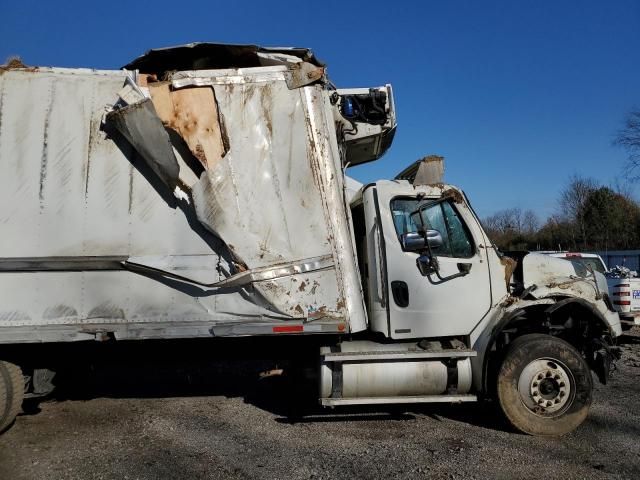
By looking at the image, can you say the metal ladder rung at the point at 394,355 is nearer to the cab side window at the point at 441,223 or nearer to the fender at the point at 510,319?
the fender at the point at 510,319

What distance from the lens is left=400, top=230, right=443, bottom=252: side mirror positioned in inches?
224

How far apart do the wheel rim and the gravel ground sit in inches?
12.3

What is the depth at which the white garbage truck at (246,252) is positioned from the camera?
16.8 ft

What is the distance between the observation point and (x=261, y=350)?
6.05m

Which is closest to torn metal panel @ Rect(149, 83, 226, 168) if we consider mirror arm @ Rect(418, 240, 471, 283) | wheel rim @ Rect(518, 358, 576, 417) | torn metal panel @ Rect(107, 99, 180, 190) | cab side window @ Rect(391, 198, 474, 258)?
torn metal panel @ Rect(107, 99, 180, 190)

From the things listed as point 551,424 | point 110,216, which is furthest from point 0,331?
point 551,424

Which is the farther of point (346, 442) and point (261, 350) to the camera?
point (261, 350)

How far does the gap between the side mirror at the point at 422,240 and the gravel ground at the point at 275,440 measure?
1.97 meters

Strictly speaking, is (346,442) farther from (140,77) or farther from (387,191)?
(140,77)

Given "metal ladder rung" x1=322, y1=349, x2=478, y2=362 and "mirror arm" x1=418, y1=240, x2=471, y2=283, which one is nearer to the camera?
"metal ladder rung" x1=322, y1=349, x2=478, y2=362

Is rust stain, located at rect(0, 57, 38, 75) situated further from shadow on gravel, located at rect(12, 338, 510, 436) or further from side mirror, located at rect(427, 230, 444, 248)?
side mirror, located at rect(427, 230, 444, 248)

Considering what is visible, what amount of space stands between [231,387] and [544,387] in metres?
4.16

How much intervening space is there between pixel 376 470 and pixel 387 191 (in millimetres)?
2886

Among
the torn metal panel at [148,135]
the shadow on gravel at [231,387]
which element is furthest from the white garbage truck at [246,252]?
the shadow on gravel at [231,387]
